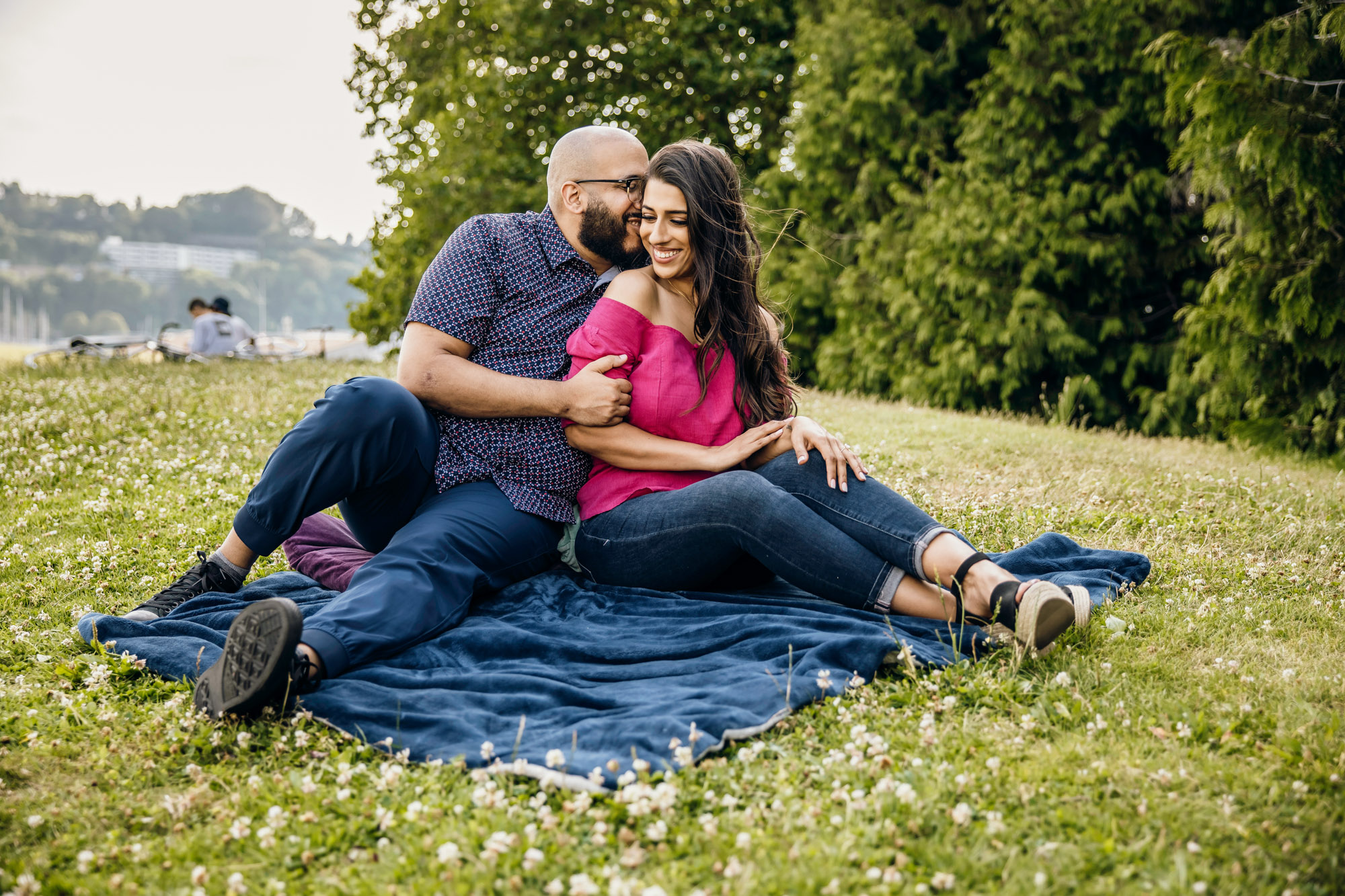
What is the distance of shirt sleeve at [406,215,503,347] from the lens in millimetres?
3666

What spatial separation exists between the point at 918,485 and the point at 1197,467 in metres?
2.49

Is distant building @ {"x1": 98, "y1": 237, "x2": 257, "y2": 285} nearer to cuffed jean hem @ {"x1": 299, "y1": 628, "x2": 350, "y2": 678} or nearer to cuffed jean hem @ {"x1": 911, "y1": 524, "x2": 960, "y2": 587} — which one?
cuffed jean hem @ {"x1": 299, "y1": 628, "x2": 350, "y2": 678}

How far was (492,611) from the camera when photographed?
3.52 metres

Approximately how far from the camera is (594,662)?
3.14 meters

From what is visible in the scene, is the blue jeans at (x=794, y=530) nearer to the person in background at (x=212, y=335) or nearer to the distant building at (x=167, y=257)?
the person in background at (x=212, y=335)

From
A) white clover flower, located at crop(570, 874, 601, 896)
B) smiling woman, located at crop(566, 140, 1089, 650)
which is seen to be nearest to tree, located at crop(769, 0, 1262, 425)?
smiling woman, located at crop(566, 140, 1089, 650)

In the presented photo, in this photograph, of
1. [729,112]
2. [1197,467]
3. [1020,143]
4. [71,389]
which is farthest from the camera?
[729,112]

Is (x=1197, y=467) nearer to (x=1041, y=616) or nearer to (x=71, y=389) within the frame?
(x=1041, y=616)

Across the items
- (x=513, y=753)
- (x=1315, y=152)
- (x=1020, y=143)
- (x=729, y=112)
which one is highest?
(x=729, y=112)

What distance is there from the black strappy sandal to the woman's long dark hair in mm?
1242

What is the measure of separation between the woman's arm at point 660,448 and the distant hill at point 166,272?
135 metres

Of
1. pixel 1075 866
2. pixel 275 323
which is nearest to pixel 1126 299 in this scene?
pixel 1075 866

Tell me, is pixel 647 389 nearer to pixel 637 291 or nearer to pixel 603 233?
pixel 637 291

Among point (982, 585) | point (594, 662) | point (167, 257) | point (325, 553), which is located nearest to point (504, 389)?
point (594, 662)
